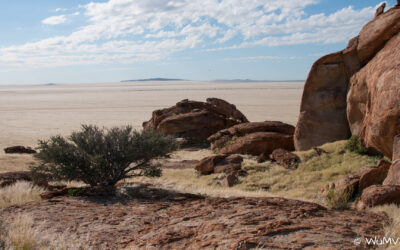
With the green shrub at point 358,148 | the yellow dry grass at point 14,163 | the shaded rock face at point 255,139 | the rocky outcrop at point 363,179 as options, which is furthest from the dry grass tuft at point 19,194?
the green shrub at point 358,148

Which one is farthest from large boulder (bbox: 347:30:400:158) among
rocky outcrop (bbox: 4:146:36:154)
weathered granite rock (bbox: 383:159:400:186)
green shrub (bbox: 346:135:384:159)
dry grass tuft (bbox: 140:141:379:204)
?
rocky outcrop (bbox: 4:146:36:154)

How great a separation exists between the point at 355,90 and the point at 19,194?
11676 millimetres

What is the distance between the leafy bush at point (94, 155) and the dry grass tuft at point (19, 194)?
2.31 feet

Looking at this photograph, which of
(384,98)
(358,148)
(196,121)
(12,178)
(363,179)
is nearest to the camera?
(384,98)

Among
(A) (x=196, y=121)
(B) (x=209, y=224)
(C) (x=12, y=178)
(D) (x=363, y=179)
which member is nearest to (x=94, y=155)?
(C) (x=12, y=178)

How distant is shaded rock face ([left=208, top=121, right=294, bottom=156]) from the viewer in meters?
18.9

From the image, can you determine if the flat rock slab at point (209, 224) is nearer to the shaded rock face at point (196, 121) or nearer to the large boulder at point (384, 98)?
the large boulder at point (384, 98)

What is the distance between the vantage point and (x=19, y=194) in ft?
32.7

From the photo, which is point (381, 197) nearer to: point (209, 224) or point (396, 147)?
point (396, 147)

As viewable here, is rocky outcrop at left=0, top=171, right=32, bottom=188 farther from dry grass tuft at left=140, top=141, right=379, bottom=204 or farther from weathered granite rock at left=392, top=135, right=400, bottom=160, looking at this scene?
weathered granite rock at left=392, top=135, right=400, bottom=160

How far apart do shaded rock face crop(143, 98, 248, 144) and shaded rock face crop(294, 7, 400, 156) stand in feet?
32.4

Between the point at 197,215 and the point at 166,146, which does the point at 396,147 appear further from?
the point at 166,146

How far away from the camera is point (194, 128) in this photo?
86.5 ft

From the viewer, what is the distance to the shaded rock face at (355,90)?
34.1ft
